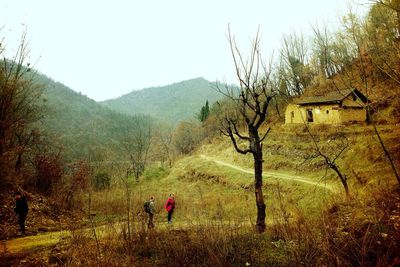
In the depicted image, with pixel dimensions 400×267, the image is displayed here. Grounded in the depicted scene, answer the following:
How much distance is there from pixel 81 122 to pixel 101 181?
82.0 metres

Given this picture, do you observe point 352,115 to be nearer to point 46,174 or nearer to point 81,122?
point 46,174

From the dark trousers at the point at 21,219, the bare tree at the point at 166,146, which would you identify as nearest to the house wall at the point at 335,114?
the dark trousers at the point at 21,219

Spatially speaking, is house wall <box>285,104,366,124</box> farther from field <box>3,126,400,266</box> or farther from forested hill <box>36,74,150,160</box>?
forested hill <box>36,74,150,160</box>

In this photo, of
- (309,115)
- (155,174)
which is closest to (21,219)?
(155,174)

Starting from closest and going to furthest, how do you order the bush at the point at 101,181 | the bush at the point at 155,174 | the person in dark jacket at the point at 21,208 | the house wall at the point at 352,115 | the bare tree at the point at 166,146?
the person in dark jacket at the point at 21,208, the house wall at the point at 352,115, the bush at the point at 101,181, the bush at the point at 155,174, the bare tree at the point at 166,146

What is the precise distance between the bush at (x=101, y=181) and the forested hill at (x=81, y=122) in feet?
124

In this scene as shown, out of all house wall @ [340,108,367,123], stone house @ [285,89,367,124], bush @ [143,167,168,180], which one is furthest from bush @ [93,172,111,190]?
house wall @ [340,108,367,123]

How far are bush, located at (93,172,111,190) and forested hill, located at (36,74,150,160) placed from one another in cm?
3792

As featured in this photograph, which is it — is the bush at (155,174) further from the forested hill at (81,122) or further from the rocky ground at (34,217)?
the forested hill at (81,122)

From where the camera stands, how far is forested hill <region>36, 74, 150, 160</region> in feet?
273

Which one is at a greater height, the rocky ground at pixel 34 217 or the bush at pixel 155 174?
the rocky ground at pixel 34 217

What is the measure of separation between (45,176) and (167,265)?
17491mm

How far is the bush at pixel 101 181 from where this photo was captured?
3812 cm

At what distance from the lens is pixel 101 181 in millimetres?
38375
